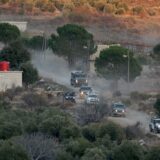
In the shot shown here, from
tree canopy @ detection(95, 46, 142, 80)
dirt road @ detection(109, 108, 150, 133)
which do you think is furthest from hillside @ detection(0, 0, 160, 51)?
dirt road @ detection(109, 108, 150, 133)

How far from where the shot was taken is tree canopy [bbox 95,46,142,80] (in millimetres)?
66688

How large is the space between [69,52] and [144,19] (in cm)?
4035

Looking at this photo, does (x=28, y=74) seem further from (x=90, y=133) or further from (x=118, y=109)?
(x=90, y=133)

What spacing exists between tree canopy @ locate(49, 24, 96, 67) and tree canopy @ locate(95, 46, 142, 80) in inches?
294

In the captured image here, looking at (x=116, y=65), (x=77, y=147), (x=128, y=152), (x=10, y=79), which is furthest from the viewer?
(x=116, y=65)

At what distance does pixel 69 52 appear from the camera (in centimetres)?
7619

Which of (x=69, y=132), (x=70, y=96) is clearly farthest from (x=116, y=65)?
(x=69, y=132)

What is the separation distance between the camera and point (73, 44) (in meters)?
77.2

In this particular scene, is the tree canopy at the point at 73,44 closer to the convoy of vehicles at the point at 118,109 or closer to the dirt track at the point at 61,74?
the dirt track at the point at 61,74

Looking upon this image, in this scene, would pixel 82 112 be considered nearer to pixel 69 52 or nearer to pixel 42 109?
pixel 42 109

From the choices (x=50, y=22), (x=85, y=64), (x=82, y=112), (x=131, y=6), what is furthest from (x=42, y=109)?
(x=131, y=6)

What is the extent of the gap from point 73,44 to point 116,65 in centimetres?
995

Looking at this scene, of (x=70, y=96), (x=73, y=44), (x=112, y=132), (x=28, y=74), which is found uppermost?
(x=73, y=44)

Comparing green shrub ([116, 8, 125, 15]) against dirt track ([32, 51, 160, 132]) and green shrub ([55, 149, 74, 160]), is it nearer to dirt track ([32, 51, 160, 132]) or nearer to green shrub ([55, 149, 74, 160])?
dirt track ([32, 51, 160, 132])
